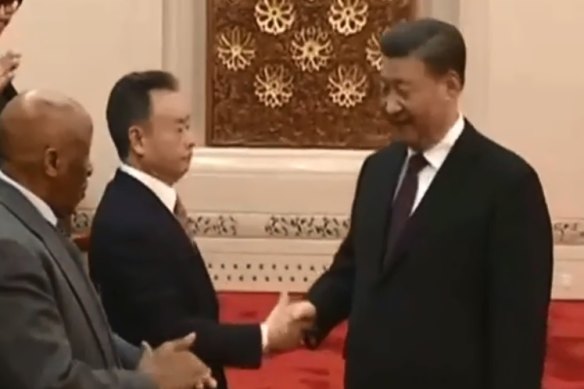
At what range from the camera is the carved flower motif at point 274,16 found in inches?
268

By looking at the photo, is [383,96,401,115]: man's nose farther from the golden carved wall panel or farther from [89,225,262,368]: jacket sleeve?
the golden carved wall panel

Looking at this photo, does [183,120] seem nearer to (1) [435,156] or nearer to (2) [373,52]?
(1) [435,156]

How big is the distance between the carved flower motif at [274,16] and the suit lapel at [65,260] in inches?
168

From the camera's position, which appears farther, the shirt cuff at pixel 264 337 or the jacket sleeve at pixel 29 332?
the shirt cuff at pixel 264 337

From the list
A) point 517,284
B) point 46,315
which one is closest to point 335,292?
point 517,284

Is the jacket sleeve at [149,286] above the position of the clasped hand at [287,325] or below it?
above

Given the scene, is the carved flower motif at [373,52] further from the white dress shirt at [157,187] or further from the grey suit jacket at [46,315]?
the grey suit jacket at [46,315]

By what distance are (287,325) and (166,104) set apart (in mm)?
605

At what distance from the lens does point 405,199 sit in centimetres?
326

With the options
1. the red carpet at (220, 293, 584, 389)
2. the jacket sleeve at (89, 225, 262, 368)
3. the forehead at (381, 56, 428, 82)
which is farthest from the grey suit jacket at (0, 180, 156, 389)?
the red carpet at (220, 293, 584, 389)

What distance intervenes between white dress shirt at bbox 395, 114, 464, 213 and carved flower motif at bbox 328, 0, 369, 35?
3619 millimetres

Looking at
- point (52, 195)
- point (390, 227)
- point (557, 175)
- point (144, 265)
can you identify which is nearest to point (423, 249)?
point (390, 227)

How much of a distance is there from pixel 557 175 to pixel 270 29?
1.53 metres

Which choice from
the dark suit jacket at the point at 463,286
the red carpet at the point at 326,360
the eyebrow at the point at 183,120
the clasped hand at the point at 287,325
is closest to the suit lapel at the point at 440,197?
the dark suit jacket at the point at 463,286
